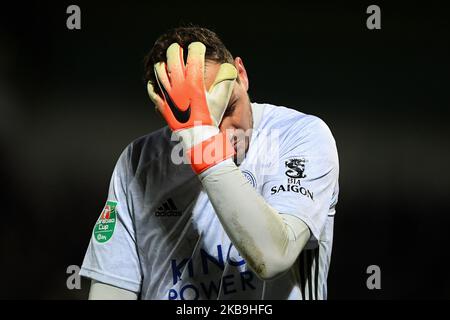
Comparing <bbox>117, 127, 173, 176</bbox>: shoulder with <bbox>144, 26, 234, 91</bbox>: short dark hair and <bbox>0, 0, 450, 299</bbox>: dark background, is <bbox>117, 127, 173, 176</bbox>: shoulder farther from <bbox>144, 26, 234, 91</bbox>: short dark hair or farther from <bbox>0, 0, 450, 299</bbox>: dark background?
<bbox>0, 0, 450, 299</bbox>: dark background

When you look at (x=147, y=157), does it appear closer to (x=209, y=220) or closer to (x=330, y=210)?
(x=209, y=220)

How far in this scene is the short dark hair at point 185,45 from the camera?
1477 millimetres

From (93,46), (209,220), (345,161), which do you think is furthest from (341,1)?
(209,220)

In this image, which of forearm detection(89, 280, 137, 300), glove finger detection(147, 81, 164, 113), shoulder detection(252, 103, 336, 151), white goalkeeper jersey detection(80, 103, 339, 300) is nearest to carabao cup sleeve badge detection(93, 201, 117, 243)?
white goalkeeper jersey detection(80, 103, 339, 300)

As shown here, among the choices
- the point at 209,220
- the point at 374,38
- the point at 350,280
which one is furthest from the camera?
the point at 374,38

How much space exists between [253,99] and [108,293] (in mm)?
1540

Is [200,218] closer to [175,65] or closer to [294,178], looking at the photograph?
[294,178]

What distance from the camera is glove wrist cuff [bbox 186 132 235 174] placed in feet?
4.28

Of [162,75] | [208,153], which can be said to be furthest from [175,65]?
[208,153]

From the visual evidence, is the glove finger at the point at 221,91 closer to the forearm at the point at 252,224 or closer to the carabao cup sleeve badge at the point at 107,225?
the forearm at the point at 252,224

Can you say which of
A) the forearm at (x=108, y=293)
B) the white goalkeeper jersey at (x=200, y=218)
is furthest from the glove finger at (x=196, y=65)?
the forearm at (x=108, y=293)
